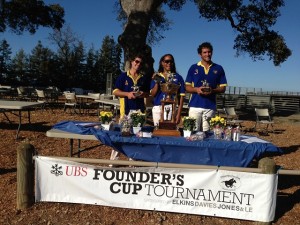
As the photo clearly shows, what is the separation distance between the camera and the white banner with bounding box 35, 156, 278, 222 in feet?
11.8

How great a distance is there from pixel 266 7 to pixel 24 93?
45.0 ft

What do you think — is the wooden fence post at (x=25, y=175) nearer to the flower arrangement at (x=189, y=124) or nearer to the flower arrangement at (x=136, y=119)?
the flower arrangement at (x=136, y=119)

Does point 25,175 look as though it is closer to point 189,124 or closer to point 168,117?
point 168,117

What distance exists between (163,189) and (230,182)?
0.74 meters

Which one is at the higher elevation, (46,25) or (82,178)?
(46,25)

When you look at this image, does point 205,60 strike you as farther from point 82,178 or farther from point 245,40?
point 245,40

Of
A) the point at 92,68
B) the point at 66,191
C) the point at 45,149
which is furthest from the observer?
the point at 92,68

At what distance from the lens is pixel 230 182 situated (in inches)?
142

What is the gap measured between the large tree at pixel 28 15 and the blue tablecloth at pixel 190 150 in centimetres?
1802

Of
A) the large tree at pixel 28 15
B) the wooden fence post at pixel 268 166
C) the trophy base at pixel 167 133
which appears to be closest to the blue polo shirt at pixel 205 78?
the trophy base at pixel 167 133

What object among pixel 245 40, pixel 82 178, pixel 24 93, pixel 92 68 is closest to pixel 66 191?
pixel 82 178

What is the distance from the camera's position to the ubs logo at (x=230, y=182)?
3.59 meters

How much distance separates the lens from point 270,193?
3.61m

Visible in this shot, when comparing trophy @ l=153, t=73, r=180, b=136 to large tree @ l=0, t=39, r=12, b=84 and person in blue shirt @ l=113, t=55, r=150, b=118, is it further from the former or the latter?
large tree @ l=0, t=39, r=12, b=84
